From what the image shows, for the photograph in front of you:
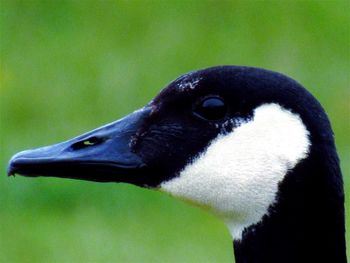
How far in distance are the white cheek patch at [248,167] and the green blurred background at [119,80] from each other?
3.38 metres

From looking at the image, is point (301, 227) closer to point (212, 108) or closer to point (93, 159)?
point (212, 108)

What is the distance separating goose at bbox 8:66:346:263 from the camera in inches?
165

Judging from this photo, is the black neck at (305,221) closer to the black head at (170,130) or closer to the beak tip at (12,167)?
the black head at (170,130)

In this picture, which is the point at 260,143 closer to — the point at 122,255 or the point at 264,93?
the point at 264,93

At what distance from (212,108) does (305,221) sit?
0.43m

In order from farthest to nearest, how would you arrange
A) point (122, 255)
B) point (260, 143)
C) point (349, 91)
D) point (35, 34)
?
point (35, 34), point (349, 91), point (122, 255), point (260, 143)

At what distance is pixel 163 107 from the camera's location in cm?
447

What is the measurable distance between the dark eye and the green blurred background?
334 centimetres

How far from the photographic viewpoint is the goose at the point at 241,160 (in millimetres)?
4199

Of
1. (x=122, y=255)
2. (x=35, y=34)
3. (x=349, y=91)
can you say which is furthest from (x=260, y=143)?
(x=35, y=34)

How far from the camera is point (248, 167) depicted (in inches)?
167

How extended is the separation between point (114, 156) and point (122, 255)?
341 cm

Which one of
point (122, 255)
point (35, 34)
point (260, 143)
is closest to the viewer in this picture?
point (260, 143)

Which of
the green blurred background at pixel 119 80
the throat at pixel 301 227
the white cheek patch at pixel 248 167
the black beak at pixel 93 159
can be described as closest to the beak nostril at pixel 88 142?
the black beak at pixel 93 159
